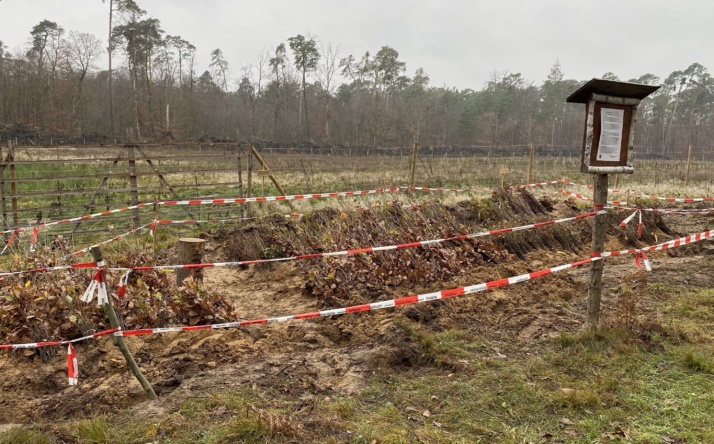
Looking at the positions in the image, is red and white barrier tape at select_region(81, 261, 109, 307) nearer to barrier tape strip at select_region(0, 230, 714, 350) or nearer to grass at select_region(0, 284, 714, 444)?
barrier tape strip at select_region(0, 230, 714, 350)

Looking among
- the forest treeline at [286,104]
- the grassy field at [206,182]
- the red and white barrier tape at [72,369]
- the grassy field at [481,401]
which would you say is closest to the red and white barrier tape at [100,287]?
the red and white barrier tape at [72,369]

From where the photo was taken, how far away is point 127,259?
209 inches

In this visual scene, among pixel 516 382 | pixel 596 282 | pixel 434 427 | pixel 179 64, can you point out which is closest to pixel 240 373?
pixel 434 427

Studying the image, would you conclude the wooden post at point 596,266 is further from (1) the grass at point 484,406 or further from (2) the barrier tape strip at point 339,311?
(1) the grass at point 484,406

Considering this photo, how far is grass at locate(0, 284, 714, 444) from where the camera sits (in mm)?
2939

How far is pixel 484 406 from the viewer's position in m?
3.30

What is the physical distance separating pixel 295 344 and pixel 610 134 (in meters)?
3.57

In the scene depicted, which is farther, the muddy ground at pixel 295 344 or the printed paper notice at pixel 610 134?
the printed paper notice at pixel 610 134

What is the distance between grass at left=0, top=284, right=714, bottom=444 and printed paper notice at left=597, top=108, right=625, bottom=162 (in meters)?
1.66

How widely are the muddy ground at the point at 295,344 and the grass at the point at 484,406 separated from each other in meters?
0.19

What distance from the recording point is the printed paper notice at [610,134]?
4.27 metres

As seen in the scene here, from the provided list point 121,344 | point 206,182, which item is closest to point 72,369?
point 121,344

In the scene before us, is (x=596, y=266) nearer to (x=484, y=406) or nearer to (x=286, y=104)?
(x=484, y=406)

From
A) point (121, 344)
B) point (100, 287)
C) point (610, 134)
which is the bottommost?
point (121, 344)
